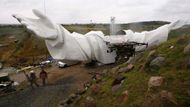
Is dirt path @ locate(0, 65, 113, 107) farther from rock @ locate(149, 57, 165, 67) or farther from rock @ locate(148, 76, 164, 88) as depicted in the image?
rock @ locate(148, 76, 164, 88)

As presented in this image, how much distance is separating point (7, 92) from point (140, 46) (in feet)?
41.3

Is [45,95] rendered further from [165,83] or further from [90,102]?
[165,83]

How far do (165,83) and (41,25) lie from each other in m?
15.6

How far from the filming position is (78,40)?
2883 cm

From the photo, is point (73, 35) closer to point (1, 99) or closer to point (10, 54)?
point (1, 99)

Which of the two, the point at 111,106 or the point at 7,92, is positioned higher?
the point at 111,106

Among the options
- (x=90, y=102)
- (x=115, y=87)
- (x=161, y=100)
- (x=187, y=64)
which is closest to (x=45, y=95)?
(x=115, y=87)

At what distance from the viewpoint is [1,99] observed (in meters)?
21.3

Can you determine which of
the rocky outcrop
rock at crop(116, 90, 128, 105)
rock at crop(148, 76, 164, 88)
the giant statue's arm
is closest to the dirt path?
the giant statue's arm

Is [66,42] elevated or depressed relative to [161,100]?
depressed

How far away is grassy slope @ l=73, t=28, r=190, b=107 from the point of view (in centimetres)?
1160

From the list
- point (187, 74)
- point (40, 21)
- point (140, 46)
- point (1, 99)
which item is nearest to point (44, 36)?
point (40, 21)

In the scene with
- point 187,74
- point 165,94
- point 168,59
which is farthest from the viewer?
point 168,59

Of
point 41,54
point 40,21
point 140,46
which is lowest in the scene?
point 41,54
